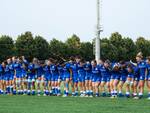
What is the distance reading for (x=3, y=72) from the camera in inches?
1201

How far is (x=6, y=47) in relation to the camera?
73.0m

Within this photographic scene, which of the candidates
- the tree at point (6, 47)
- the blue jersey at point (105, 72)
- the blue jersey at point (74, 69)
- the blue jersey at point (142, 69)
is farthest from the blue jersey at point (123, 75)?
the tree at point (6, 47)

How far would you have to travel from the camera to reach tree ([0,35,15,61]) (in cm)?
7188

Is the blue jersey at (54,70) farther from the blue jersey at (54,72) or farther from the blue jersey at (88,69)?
the blue jersey at (88,69)

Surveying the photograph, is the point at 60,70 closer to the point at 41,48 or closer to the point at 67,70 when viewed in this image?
the point at 67,70

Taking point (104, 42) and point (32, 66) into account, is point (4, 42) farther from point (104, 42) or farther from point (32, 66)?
point (32, 66)

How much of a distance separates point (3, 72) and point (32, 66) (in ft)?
7.91

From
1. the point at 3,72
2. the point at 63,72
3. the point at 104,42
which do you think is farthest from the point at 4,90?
the point at 104,42

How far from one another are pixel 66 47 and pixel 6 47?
922 cm

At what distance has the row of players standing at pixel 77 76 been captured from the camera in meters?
24.8

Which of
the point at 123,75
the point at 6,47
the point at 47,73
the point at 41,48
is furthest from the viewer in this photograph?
the point at 41,48

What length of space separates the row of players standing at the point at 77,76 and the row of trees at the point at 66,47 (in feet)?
137

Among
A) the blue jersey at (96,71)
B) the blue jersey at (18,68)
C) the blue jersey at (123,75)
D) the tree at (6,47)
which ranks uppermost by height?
the tree at (6,47)

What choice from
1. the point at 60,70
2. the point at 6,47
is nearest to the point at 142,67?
the point at 60,70
